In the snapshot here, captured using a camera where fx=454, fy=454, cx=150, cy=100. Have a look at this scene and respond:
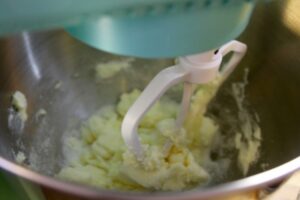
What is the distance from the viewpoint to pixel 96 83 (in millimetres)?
847

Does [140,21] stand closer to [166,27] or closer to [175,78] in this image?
[166,27]

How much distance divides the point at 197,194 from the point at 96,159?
40 cm

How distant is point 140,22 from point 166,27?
0.02 meters

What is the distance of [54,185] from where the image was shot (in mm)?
424

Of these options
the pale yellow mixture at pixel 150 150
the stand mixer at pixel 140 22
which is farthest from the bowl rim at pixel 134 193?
the pale yellow mixture at pixel 150 150

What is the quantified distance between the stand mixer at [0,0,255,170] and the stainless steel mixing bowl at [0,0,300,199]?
28 cm

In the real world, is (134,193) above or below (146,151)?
above

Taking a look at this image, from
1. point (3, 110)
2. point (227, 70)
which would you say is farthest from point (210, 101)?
point (3, 110)

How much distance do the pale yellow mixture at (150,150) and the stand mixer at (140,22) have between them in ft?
0.94

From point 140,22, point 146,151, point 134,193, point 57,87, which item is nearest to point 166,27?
point 140,22

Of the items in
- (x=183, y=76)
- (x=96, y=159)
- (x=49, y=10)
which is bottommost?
(x=96, y=159)

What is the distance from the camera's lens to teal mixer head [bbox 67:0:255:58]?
14.5 inches

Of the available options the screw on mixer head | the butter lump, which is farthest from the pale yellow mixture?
the screw on mixer head

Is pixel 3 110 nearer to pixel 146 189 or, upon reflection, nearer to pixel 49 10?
pixel 146 189
